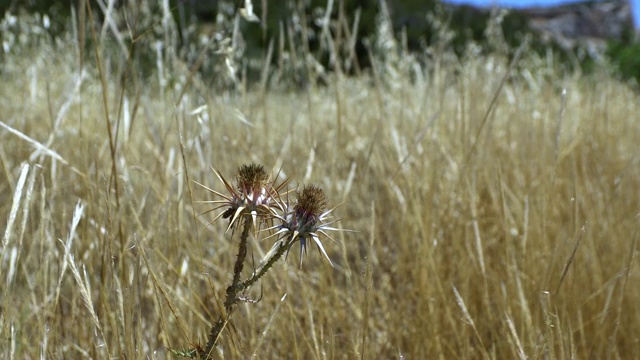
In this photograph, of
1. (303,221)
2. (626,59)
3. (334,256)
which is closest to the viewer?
(303,221)

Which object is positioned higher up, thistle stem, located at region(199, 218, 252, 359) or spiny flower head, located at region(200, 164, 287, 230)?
spiny flower head, located at region(200, 164, 287, 230)

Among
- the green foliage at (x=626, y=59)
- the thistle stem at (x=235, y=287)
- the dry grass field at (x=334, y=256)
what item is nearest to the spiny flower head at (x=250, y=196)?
the thistle stem at (x=235, y=287)

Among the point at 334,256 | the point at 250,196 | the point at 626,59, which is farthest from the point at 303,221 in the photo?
the point at 626,59

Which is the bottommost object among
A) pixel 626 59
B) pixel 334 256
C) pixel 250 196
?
pixel 334 256

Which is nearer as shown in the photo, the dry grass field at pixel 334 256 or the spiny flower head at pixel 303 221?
the spiny flower head at pixel 303 221

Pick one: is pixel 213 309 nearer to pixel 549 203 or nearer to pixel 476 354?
pixel 476 354

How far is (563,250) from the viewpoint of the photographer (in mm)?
1443

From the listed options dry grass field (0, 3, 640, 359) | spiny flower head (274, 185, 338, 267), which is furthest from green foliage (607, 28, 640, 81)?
spiny flower head (274, 185, 338, 267)

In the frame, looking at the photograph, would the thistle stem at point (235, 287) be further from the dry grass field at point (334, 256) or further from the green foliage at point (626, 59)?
the green foliage at point (626, 59)

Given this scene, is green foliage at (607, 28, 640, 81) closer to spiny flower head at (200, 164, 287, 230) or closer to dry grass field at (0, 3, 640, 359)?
dry grass field at (0, 3, 640, 359)

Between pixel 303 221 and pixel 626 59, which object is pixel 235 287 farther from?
pixel 626 59

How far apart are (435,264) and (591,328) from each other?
14.3 inches

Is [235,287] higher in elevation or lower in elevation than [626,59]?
lower

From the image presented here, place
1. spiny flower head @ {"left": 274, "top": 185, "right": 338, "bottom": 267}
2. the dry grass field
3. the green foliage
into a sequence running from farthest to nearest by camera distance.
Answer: the green foliage, the dry grass field, spiny flower head @ {"left": 274, "top": 185, "right": 338, "bottom": 267}
